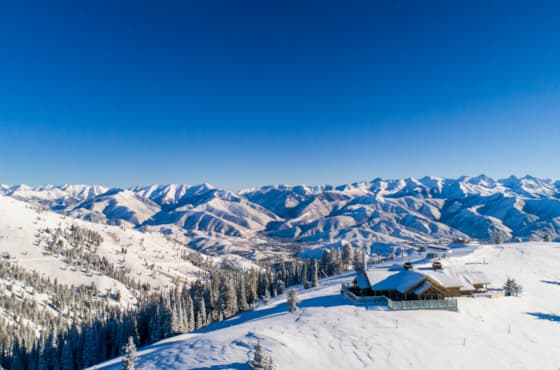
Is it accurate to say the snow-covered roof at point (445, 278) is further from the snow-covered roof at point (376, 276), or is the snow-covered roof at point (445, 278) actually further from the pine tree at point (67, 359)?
the pine tree at point (67, 359)

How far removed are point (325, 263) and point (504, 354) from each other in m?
81.1

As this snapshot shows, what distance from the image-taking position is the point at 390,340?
2933 cm

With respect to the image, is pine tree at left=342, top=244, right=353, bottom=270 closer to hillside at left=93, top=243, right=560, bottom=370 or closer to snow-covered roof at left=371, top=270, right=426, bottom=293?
snow-covered roof at left=371, top=270, right=426, bottom=293

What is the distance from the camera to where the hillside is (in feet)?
83.7

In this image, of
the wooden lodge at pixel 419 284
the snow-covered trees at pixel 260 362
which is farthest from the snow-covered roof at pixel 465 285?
the snow-covered trees at pixel 260 362

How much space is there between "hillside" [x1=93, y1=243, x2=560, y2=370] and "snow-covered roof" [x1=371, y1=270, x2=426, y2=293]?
207 inches

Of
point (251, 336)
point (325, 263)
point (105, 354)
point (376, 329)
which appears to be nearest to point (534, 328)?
point (376, 329)

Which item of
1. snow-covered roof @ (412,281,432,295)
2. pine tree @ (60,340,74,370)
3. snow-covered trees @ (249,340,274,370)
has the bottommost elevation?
pine tree @ (60,340,74,370)

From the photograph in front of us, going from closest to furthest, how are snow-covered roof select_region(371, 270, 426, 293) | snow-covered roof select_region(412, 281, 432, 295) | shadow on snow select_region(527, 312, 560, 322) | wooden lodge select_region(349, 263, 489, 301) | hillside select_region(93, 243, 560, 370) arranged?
hillside select_region(93, 243, 560, 370), shadow on snow select_region(527, 312, 560, 322), snow-covered roof select_region(412, 281, 432, 295), wooden lodge select_region(349, 263, 489, 301), snow-covered roof select_region(371, 270, 426, 293)

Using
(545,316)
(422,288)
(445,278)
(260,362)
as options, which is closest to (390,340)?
(260,362)

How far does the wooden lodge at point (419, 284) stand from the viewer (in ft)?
139

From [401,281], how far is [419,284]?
2711 millimetres

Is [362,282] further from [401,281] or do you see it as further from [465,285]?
[465,285]

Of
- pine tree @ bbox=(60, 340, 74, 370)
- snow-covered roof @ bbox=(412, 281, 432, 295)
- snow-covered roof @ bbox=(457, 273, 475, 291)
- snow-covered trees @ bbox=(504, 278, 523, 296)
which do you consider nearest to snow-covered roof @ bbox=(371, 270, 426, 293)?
snow-covered roof @ bbox=(412, 281, 432, 295)
